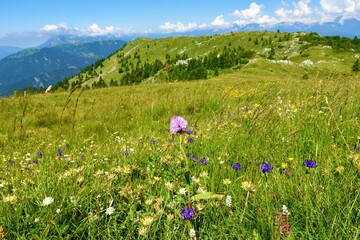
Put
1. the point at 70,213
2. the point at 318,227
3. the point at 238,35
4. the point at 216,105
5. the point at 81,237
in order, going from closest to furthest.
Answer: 1. the point at 318,227
2. the point at 81,237
3. the point at 70,213
4. the point at 216,105
5. the point at 238,35

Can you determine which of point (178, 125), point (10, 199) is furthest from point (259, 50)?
point (10, 199)

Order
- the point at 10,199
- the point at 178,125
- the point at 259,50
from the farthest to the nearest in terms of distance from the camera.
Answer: the point at 259,50, the point at 178,125, the point at 10,199

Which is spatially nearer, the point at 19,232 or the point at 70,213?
the point at 19,232

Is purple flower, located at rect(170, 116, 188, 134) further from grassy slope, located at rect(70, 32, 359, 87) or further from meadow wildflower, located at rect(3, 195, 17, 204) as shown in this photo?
grassy slope, located at rect(70, 32, 359, 87)

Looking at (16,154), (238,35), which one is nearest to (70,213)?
(16,154)

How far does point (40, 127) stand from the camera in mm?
10328

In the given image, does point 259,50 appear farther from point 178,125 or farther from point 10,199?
point 10,199

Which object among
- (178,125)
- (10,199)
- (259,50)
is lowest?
(259,50)

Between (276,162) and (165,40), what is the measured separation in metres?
193

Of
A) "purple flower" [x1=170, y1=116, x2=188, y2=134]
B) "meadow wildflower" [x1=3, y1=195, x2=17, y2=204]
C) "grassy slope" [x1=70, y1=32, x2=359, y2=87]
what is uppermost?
"purple flower" [x1=170, y1=116, x2=188, y2=134]

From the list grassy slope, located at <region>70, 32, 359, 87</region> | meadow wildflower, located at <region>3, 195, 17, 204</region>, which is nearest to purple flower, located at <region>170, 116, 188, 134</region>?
meadow wildflower, located at <region>3, 195, 17, 204</region>

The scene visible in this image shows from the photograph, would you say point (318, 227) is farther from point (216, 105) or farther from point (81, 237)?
point (216, 105)

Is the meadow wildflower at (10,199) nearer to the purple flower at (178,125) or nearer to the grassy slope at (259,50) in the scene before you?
the purple flower at (178,125)

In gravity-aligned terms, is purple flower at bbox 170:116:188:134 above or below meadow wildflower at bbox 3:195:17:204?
above
